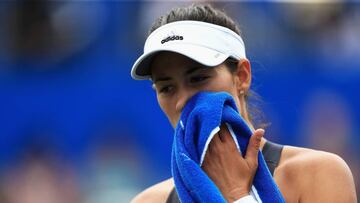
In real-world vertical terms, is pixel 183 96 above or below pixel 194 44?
below

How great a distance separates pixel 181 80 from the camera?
261 cm

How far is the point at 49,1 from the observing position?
20.5 ft

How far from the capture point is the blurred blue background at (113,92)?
20.1 feet

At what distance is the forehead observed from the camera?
103 inches

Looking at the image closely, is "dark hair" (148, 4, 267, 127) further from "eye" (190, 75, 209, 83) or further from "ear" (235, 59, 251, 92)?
"eye" (190, 75, 209, 83)

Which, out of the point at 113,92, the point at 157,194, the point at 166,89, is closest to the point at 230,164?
the point at 166,89

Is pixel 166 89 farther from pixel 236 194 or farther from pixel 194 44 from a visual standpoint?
pixel 236 194

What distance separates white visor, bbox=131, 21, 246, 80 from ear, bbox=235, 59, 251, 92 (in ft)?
0.08

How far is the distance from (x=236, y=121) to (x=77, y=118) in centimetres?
393

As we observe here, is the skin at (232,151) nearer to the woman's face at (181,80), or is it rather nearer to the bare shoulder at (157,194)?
the woman's face at (181,80)

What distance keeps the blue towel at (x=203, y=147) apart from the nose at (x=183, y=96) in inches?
4.2

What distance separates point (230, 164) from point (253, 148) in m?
0.09

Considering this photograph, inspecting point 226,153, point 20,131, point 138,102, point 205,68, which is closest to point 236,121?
point 226,153

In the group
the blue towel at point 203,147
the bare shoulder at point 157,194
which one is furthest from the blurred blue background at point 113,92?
the blue towel at point 203,147
